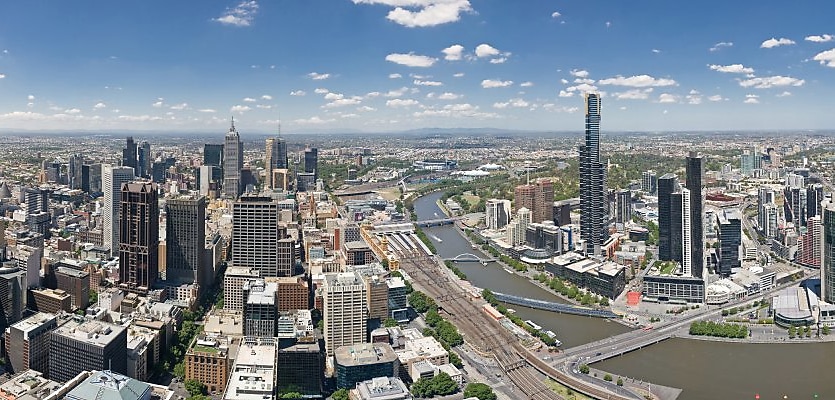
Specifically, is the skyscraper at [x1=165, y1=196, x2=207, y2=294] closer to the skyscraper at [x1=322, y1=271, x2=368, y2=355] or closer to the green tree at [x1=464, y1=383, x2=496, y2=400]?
the skyscraper at [x1=322, y1=271, x2=368, y2=355]

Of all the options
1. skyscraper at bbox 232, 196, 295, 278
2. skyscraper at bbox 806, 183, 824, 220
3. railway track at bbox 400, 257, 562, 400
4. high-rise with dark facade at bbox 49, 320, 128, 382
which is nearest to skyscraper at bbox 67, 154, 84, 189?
skyscraper at bbox 232, 196, 295, 278

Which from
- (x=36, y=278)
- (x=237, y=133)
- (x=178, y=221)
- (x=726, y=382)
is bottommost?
(x=726, y=382)

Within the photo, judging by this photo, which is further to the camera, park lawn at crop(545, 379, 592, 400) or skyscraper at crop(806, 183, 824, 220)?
skyscraper at crop(806, 183, 824, 220)

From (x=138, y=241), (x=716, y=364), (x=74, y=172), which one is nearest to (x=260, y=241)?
(x=138, y=241)

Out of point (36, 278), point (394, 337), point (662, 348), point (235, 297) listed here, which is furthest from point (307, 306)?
point (662, 348)

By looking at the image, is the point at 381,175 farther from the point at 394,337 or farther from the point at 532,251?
the point at 394,337

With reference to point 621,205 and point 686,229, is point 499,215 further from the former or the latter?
point 686,229
